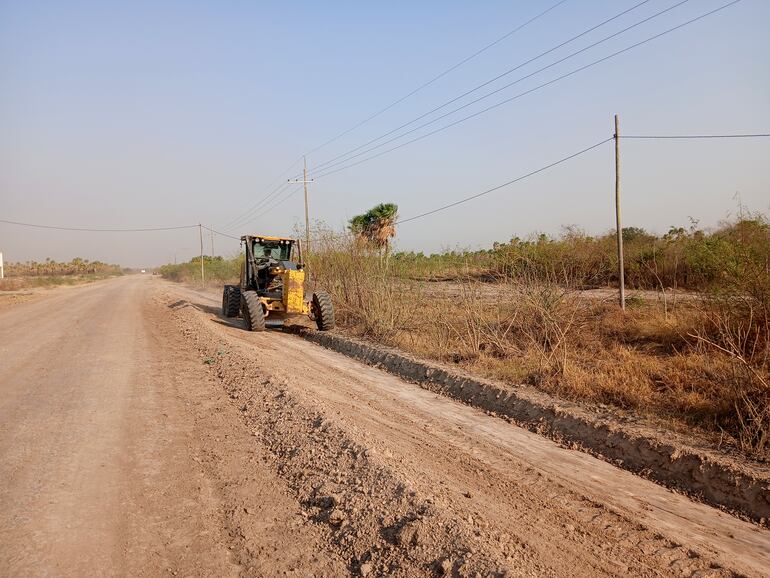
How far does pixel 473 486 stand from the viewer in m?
5.40

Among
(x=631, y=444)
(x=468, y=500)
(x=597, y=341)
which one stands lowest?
(x=631, y=444)

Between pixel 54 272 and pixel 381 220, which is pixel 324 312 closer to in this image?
pixel 381 220

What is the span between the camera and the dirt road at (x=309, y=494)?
400 centimetres

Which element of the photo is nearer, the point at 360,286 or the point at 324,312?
the point at 324,312

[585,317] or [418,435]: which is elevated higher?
[585,317]

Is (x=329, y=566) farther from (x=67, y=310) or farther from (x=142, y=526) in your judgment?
(x=67, y=310)

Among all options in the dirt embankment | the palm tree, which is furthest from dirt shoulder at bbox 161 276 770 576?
the palm tree

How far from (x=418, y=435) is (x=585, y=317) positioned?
6.36 metres

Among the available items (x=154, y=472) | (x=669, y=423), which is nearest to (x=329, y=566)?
(x=154, y=472)

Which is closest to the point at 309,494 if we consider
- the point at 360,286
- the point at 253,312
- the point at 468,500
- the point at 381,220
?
the point at 468,500

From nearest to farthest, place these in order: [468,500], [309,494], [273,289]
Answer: [468,500], [309,494], [273,289]

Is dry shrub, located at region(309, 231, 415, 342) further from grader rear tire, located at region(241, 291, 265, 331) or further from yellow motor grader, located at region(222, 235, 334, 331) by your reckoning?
grader rear tire, located at region(241, 291, 265, 331)

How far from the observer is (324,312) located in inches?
661

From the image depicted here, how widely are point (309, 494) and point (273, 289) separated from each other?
13.2 metres
